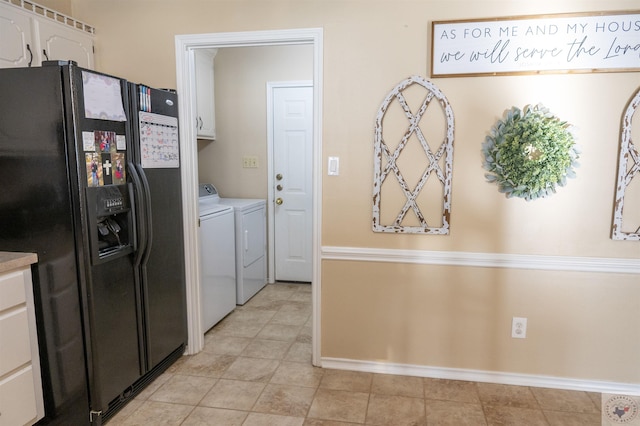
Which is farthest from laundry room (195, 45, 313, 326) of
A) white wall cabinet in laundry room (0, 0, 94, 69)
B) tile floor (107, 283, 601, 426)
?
white wall cabinet in laundry room (0, 0, 94, 69)

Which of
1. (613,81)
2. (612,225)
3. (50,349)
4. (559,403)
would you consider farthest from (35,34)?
(559,403)

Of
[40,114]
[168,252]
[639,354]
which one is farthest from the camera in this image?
[168,252]

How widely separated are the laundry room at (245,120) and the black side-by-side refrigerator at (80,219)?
1.82 metres

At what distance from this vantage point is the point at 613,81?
2197 millimetres

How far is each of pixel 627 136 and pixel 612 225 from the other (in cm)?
48

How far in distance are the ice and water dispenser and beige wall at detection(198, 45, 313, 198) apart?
6.97ft

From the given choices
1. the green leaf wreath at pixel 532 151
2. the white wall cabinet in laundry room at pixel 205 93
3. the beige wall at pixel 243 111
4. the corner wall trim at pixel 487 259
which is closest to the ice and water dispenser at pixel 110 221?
the corner wall trim at pixel 487 259

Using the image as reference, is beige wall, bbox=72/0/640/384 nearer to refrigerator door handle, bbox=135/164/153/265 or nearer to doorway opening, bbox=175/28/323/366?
doorway opening, bbox=175/28/323/366

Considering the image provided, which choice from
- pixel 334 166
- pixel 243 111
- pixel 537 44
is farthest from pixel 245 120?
pixel 537 44

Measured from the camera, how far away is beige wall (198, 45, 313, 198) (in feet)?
13.6

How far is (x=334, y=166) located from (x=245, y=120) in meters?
2.02

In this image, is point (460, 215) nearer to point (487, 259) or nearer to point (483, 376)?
point (487, 259)

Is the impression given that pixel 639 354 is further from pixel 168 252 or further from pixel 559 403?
pixel 168 252

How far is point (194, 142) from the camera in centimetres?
274
